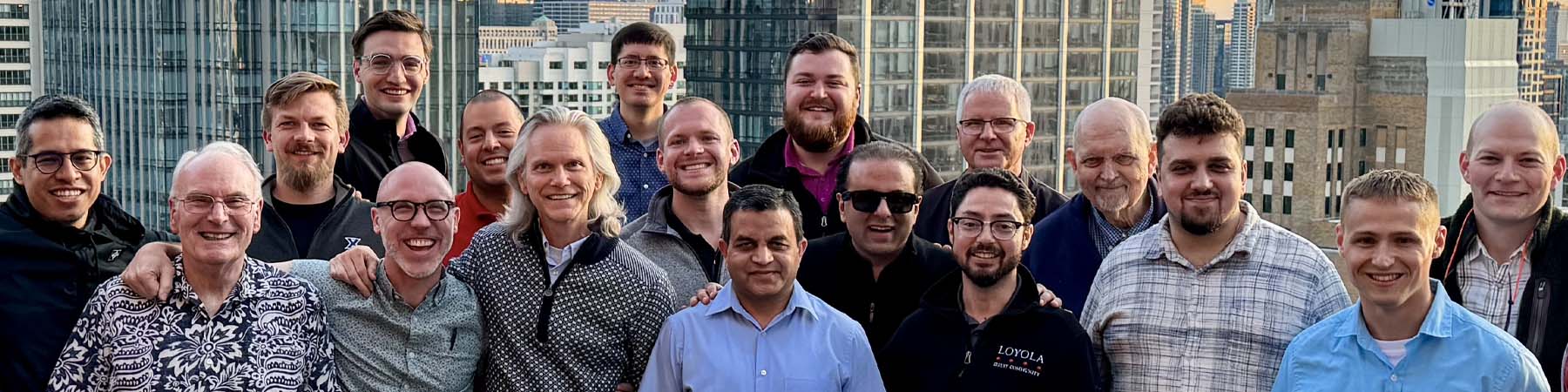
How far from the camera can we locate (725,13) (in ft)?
206

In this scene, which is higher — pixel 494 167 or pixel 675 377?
pixel 494 167

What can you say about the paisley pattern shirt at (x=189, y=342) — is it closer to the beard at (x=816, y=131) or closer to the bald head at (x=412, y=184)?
the bald head at (x=412, y=184)

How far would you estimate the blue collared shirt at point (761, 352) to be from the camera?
21.7 feet

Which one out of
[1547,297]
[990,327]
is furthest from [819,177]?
[1547,297]

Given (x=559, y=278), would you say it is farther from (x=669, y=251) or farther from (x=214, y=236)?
(x=214, y=236)

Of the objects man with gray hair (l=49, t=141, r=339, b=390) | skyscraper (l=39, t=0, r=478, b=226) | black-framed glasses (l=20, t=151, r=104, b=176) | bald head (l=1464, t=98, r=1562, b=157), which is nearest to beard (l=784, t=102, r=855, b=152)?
man with gray hair (l=49, t=141, r=339, b=390)

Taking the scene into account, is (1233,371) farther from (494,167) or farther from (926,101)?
(926,101)

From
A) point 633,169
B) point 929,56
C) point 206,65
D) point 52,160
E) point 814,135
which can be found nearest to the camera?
point 52,160

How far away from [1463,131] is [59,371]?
109 m

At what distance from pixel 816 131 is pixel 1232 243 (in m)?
2.37

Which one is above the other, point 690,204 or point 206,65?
point 206,65

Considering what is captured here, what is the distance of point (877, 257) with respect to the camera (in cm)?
733

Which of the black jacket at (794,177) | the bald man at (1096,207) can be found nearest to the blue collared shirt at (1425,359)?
the bald man at (1096,207)

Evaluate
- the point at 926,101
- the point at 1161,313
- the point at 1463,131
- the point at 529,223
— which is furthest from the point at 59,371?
the point at 1463,131
